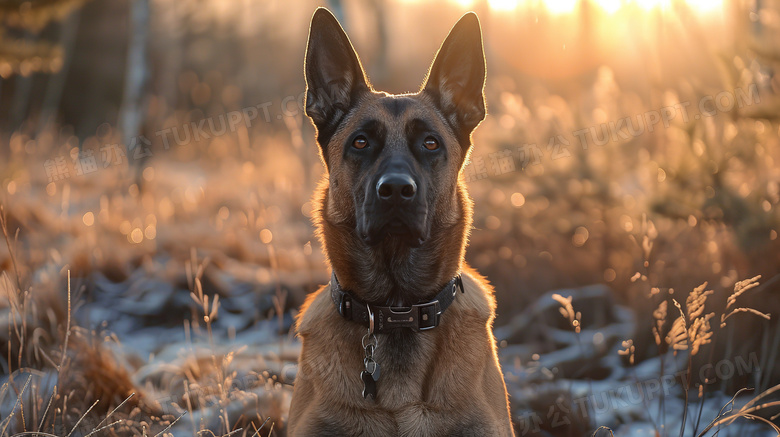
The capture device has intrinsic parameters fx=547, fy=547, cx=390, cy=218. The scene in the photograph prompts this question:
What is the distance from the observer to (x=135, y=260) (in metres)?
6.47

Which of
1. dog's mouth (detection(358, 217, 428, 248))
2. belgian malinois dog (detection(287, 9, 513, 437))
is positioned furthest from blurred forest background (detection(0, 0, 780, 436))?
dog's mouth (detection(358, 217, 428, 248))

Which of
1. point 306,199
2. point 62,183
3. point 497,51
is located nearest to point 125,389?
point 306,199

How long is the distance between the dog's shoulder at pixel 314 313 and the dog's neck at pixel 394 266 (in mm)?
154

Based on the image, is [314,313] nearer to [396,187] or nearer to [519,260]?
[396,187]

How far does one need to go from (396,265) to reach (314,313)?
0.49 m

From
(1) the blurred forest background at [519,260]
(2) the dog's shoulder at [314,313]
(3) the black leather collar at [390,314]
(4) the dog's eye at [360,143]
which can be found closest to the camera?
(3) the black leather collar at [390,314]

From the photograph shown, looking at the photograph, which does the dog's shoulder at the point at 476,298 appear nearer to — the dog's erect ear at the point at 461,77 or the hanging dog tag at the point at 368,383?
the hanging dog tag at the point at 368,383

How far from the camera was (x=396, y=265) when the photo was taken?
9.00 ft

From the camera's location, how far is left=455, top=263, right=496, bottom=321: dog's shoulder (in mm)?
2725

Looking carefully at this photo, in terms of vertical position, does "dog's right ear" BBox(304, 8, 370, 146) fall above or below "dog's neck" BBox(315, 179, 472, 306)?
above

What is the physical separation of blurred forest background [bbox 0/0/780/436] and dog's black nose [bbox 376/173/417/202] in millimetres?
1197

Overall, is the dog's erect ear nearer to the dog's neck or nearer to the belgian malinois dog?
the belgian malinois dog

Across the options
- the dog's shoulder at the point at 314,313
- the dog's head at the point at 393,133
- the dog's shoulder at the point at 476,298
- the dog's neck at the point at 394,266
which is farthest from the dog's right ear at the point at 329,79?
the dog's shoulder at the point at 476,298

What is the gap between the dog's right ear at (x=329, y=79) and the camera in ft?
9.61
